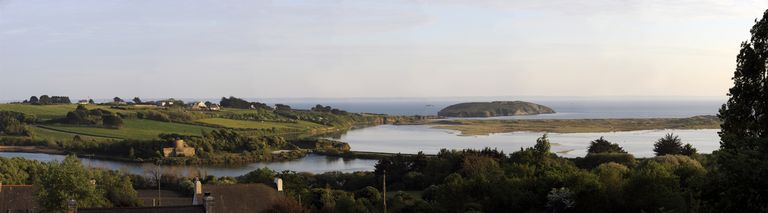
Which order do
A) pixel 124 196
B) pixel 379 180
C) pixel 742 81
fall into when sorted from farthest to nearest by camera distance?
pixel 379 180, pixel 124 196, pixel 742 81

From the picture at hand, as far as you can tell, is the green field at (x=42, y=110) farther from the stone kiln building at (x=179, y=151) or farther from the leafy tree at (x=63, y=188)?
the leafy tree at (x=63, y=188)

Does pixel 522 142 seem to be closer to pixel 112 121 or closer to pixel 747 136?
pixel 112 121

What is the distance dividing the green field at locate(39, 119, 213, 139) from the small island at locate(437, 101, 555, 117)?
3591 inches

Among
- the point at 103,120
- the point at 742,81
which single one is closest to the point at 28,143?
the point at 103,120

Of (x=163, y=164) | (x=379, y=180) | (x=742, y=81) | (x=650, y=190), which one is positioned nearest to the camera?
(x=742, y=81)

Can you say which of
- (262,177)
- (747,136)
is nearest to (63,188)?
(262,177)

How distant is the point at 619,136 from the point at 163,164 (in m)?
45.6

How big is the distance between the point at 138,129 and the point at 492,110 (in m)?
107

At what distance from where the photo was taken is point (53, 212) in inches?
729

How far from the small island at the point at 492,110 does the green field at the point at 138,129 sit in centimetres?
9122

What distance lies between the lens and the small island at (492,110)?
16512cm

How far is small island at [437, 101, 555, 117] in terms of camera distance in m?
165

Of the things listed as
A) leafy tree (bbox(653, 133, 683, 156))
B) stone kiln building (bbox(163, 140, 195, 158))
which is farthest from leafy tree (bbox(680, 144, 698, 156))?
stone kiln building (bbox(163, 140, 195, 158))

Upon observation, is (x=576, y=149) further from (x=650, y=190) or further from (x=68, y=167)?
(x=68, y=167)
